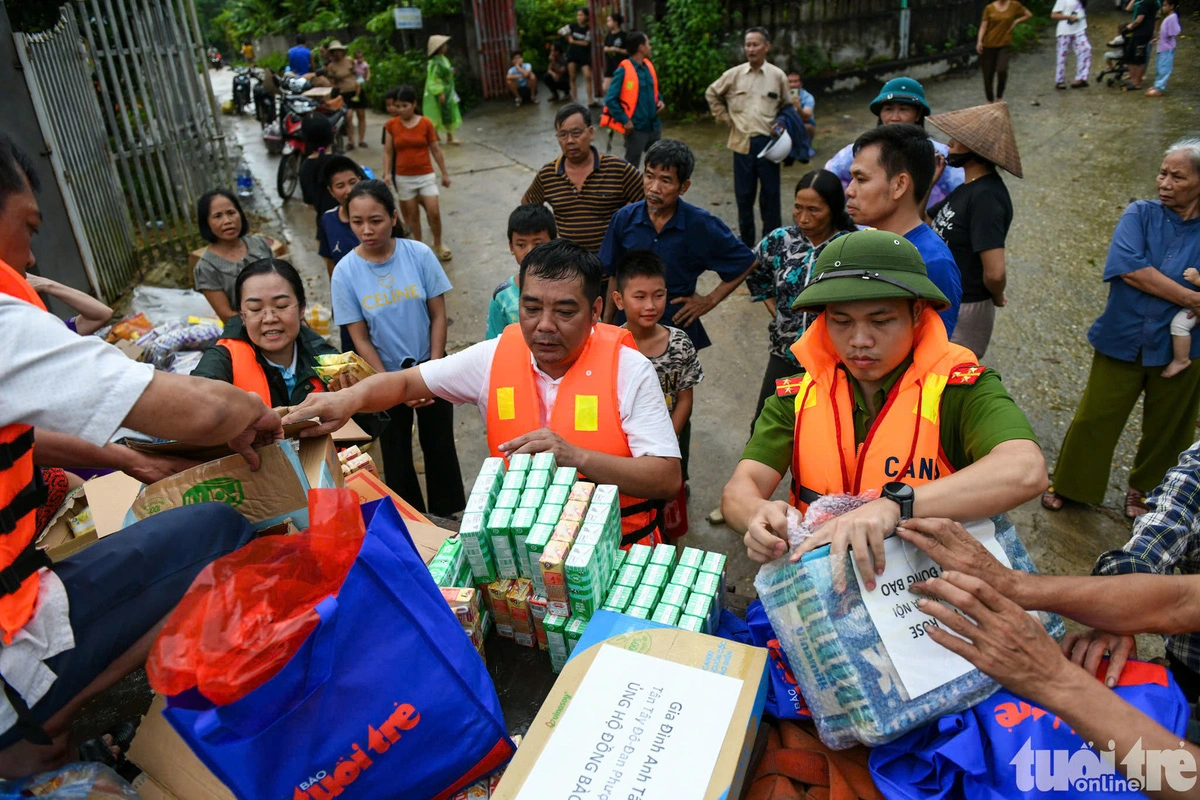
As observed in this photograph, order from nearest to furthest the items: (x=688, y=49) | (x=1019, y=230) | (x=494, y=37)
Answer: (x=1019, y=230), (x=688, y=49), (x=494, y=37)

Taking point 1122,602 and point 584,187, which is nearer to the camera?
point 1122,602

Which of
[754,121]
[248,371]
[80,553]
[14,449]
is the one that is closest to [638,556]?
[80,553]

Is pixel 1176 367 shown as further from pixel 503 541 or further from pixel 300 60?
pixel 300 60

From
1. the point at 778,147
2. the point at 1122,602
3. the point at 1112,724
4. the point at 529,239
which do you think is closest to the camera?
the point at 1112,724

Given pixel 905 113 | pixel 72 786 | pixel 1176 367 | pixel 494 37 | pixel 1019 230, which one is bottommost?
pixel 1019 230

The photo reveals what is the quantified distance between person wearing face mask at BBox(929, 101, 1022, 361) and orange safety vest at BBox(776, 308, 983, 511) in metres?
1.91

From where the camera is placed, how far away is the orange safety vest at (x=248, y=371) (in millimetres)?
2976

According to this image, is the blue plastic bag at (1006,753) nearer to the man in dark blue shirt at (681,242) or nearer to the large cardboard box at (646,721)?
the large cardboard box at (646,721)

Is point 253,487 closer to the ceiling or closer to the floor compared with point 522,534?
closer to the ceiling

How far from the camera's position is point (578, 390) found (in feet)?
8.65

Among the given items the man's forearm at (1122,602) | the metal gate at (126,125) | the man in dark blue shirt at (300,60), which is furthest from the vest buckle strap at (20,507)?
the man in dark blue shirt at (300,60)

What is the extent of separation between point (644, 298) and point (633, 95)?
5.27 m

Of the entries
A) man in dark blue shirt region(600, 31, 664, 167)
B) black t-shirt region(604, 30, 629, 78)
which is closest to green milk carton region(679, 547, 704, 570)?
man in dark blue shirt region(600, 31, 664, 167)

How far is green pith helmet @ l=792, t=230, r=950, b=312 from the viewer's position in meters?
1.91
